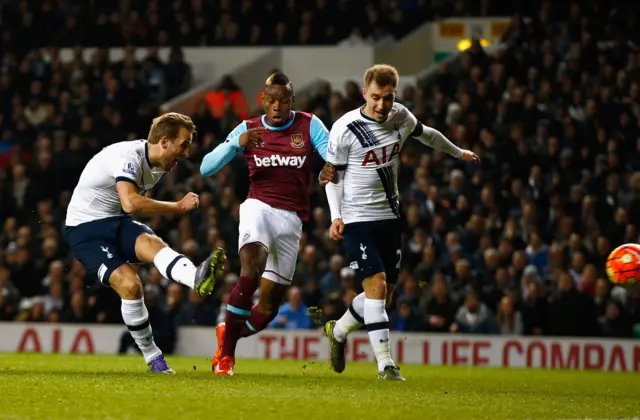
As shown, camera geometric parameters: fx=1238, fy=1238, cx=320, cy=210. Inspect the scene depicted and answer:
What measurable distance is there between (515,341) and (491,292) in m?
1.12

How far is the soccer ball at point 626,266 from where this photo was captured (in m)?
10.1

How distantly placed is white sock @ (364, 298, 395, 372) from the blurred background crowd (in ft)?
16.2

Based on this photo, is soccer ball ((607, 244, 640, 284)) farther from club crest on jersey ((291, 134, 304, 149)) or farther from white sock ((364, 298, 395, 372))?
club crest on jersey ((291, 134, 304, 149))

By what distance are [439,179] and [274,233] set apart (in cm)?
898

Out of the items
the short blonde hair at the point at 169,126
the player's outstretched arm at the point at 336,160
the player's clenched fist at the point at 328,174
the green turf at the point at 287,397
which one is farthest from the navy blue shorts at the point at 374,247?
the short blonde hair at the point at 169,126

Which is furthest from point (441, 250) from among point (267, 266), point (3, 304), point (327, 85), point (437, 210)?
point (267, 266)

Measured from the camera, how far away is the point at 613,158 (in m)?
18.5

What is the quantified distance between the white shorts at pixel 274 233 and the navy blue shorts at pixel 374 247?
467mm

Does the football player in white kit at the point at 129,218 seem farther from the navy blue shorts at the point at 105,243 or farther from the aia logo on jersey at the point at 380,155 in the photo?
the aia logo on jersey at the point at 380,155

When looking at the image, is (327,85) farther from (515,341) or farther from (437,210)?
(515,341)

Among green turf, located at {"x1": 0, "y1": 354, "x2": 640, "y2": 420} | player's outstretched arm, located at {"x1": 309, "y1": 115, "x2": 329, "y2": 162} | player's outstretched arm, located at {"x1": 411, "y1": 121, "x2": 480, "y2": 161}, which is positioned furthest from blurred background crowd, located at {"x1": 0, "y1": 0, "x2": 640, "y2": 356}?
green turf, located at {"x1": 0, "y1": 354, "x2": 640, "y2": 420}

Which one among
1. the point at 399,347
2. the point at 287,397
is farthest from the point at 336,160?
the point at 399,347

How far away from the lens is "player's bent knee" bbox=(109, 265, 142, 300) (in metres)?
9.62

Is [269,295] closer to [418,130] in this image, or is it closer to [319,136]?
[319,136]
